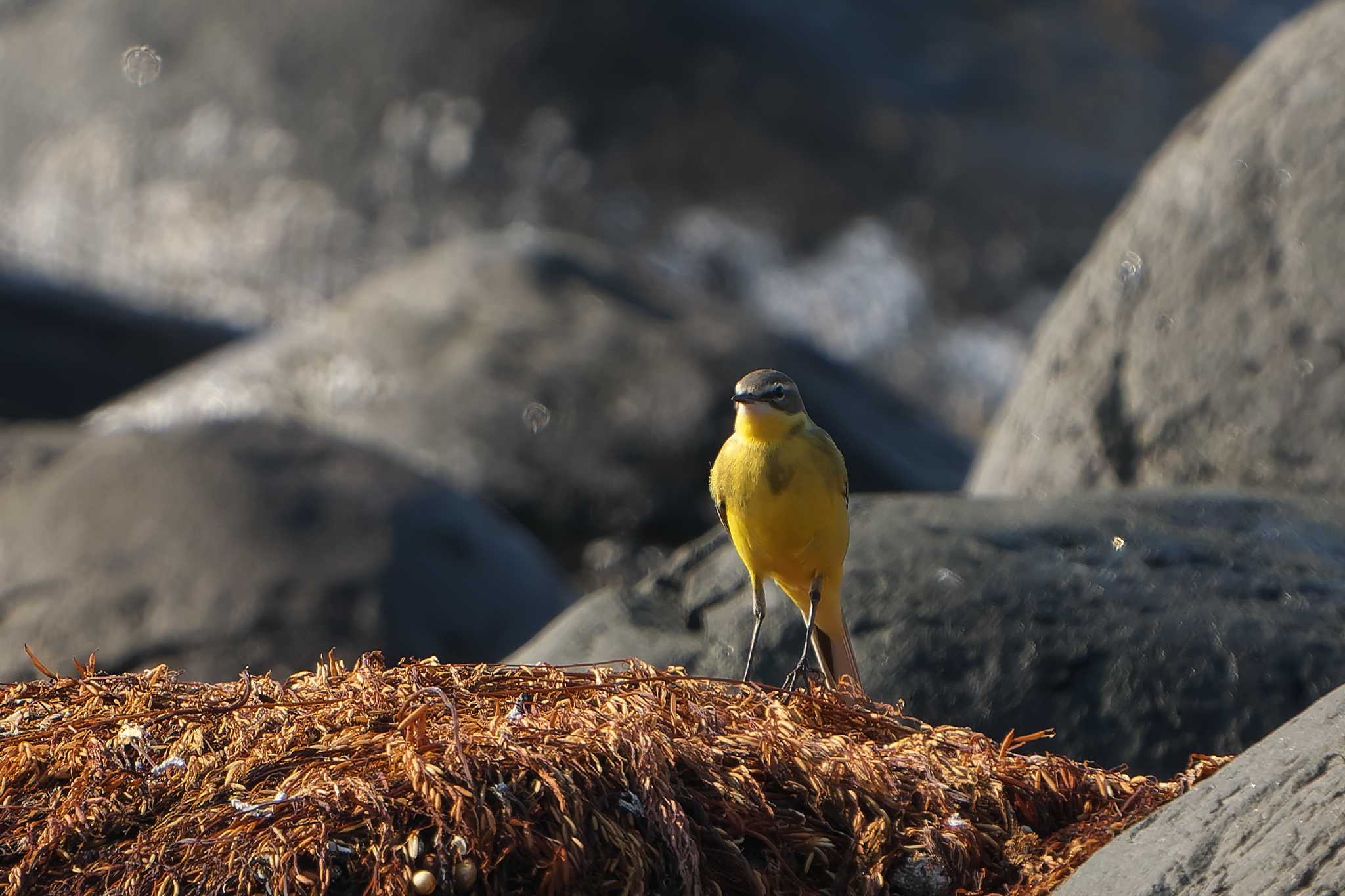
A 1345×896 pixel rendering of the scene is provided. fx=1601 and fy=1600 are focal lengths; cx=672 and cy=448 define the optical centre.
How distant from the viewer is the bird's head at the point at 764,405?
535cm

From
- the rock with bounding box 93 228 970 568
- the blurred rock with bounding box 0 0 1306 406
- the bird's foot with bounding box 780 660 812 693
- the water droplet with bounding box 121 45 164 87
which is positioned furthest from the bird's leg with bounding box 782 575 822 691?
the water droplet with bounding box 121 45 164 87

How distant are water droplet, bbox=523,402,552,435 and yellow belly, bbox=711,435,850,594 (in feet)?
21.0

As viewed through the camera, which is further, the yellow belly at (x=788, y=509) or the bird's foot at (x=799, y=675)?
the yellow belly at (x=788, y=509)

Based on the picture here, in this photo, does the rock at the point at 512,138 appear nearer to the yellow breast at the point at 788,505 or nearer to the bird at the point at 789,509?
the bird at the point at 789,509

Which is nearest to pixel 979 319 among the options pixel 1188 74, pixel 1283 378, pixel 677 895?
pixel 1188 74

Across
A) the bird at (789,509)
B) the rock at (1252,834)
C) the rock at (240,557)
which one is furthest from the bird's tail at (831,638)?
the rock at (240,557)

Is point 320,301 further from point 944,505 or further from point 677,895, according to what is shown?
point 677,895

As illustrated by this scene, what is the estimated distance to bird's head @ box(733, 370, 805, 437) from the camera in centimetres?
535

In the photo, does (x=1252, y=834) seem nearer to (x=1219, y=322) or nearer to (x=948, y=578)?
(x=948, y=578)

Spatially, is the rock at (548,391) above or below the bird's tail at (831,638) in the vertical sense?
below

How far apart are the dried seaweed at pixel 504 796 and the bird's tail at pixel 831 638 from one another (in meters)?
1.25

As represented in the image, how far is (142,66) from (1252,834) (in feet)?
71.7

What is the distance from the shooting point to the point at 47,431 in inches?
332

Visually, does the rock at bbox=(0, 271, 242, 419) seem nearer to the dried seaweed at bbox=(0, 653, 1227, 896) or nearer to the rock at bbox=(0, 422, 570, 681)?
the rock at bbox=(0, 422, 570, 681)
